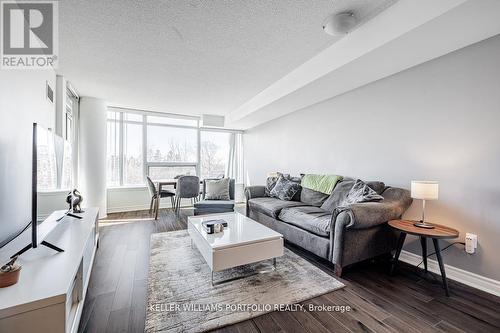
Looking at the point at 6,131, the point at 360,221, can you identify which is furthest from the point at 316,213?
the point at 6,131

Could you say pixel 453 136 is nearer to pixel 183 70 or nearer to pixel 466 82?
pixel 466 82

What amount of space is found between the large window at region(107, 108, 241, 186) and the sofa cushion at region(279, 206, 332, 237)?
11.7 ft

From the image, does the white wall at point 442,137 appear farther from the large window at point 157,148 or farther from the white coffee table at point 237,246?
the large window at point 157,148

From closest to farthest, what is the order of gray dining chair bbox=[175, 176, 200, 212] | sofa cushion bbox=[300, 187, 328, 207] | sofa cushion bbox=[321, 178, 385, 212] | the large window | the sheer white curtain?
sofa cushion bbox=[321, 178, 385, 212] → sofa cushion bbox=[300, 187, 328, 207] → gray dining chair bbox=[175, 176, 200, 212] → the large window → the sheer white curtain

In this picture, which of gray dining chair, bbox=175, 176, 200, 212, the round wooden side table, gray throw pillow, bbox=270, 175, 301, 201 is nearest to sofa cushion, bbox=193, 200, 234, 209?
gray dining chair, bbox=175, 176, 200, 212

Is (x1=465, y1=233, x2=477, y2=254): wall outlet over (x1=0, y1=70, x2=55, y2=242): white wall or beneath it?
beneath

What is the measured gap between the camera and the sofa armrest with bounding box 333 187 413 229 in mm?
2002

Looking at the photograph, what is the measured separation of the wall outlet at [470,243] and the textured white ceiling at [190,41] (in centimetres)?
220

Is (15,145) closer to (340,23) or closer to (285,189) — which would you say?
(340,23)

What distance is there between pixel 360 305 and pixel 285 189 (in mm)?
2096

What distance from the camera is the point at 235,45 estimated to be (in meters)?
2.30

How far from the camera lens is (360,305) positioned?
65.3 inches

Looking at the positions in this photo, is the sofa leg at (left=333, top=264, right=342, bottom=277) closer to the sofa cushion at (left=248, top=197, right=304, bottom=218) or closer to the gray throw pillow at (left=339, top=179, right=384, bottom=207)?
the gray throw pillow at (left=339, top=179, right=384, bottom=207)

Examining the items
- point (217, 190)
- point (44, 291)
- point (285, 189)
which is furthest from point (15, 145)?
point (285, 189)
